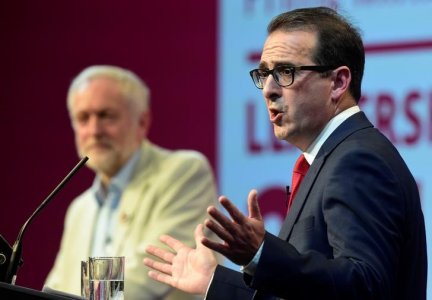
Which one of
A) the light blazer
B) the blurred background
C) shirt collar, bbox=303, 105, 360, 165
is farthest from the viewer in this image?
the light blazer

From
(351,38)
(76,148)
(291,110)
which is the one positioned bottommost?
(76,148)

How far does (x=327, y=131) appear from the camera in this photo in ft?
7.92

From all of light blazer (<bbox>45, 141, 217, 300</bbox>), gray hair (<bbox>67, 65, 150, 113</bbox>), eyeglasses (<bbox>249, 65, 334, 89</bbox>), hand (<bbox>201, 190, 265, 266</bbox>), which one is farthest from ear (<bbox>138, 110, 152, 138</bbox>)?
hand (<bbox>201, 190, 265, 266</bbox>)

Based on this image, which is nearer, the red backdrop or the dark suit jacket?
the dark suit jacket

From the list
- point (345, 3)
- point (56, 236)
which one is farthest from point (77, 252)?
point (345, 3)

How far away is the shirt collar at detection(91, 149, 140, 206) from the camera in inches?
199

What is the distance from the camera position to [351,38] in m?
2.45

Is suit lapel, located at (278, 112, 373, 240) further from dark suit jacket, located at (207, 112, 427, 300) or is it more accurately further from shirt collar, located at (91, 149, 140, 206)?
shirt collar, located at (91, 149, 140, 206)

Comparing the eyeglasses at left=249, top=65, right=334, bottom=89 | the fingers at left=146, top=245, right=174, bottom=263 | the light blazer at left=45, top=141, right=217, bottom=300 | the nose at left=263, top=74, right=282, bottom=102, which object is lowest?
the light blazer at left=45, top=141, right=217, bottom=300

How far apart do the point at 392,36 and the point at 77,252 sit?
1785mm

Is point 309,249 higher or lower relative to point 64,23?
lower

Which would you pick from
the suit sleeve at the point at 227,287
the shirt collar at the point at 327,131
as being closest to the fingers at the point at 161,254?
the suit sleeve at the point at 227,287

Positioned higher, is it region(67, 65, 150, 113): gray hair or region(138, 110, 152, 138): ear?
region(67, 65, 150, 113): gray hair

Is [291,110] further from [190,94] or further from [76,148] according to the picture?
[76,148]
